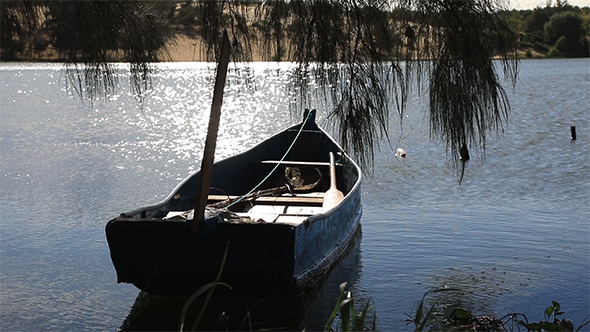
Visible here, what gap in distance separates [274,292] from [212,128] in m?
1.89

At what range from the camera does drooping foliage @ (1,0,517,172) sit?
401 cm

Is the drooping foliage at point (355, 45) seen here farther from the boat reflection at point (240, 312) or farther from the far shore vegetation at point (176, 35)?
the boat reflection at point (240, 312)

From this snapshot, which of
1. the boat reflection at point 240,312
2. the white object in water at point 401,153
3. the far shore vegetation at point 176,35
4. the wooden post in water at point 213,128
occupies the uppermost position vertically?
the far shore vegetation at point 176,35

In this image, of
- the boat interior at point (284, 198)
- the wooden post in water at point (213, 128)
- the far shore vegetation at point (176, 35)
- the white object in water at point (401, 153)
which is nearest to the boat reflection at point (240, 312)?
the boat interior at point (284, 198)

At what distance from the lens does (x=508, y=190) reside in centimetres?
1137

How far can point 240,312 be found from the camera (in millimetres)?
6383

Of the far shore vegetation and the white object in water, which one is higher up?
the far shore vegetation

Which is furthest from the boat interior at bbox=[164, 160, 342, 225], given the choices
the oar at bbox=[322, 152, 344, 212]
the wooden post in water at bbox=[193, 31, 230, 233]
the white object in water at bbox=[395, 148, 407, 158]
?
the white object in water at bbox=[395, 148, 407, 158]

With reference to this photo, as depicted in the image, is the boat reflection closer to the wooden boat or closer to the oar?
the wooden boat

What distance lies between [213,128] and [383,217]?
5529 mm

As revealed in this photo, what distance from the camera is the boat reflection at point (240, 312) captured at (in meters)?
6.21

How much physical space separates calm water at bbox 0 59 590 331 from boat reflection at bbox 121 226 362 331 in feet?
0.23

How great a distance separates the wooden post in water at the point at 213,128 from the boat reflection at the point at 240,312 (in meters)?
0.89

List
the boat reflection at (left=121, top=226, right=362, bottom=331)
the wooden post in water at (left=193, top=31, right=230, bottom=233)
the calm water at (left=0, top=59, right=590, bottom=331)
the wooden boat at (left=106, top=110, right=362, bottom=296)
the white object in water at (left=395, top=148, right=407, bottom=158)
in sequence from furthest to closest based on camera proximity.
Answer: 1. the white object in water at (left=395, top=148, right=407, bottom=158)
2. the calm water at (left=0, top=59, right=590, bottom=331)
3. the boat reflection at (left=121, top=226, right=362, bottom=331)
4. the wooden boat at (left=106, top=110, right=362, bottom=296)
5. the wooden post in water at (left=193, top=31, right=230, bottom=233)
